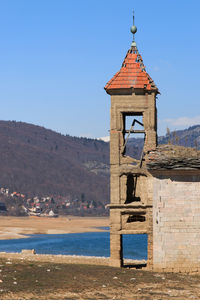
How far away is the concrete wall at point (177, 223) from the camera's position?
2938cm

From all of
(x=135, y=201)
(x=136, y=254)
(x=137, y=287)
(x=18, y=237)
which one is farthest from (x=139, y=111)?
(x=18, y=237)

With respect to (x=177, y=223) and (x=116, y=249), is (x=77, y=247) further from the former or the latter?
(x=177, y=223)

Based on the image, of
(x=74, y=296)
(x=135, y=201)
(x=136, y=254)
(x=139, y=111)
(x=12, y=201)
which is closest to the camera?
(x=74, y=296)

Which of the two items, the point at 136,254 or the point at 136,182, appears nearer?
the point at 136,182

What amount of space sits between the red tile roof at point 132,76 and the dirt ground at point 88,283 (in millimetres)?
8989

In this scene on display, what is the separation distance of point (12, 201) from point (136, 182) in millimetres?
152924

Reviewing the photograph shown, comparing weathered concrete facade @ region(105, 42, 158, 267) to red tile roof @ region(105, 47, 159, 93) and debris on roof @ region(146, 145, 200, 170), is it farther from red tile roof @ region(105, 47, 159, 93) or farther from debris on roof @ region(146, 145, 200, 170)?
debris on roof @ region(146, 145, 200, 170)

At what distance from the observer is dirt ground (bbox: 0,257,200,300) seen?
905 inches

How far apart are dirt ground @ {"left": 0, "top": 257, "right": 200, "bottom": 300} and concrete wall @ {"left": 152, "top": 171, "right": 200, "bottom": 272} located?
851mm

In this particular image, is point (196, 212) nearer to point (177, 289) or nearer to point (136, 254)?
point (177, 289)

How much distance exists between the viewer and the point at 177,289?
81.5 feet

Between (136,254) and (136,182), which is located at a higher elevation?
(136,182)

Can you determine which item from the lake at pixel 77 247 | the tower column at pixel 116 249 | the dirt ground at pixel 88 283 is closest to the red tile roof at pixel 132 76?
the tower column at pixel 116 249

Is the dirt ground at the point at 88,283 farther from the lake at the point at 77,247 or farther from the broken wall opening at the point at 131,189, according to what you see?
the lake at the point at 77,247
